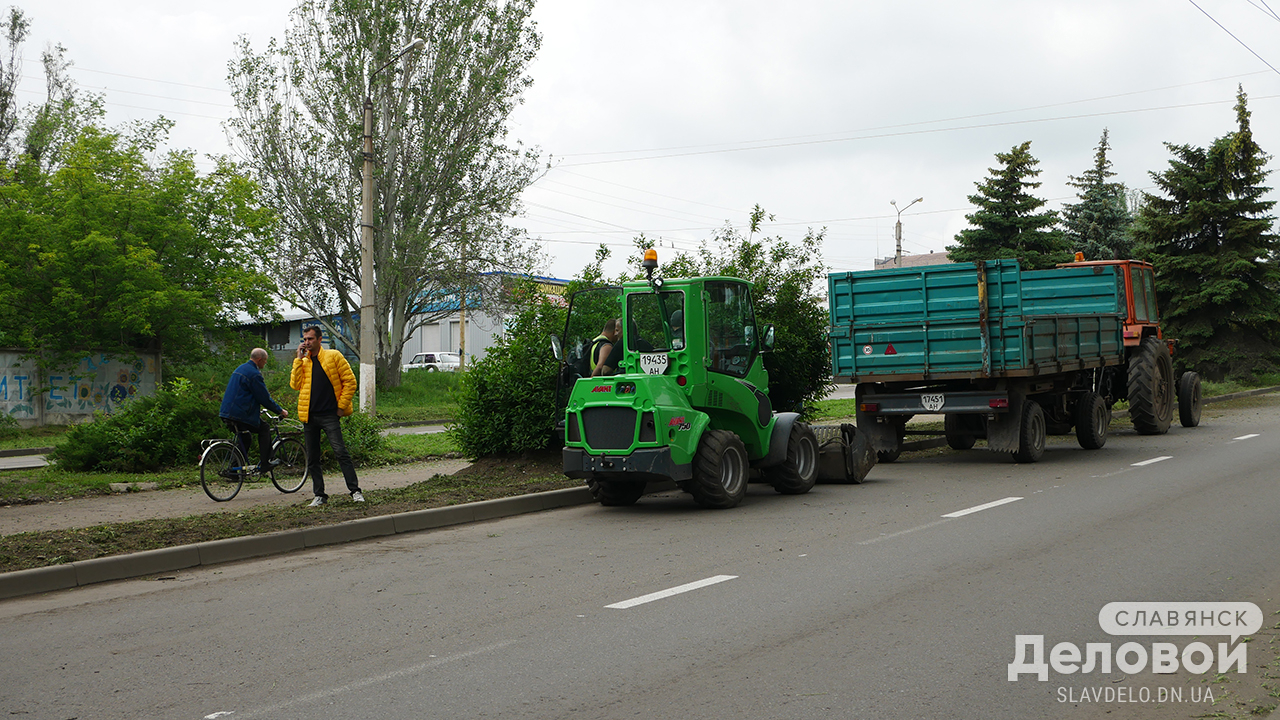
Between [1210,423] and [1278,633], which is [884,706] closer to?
[1278,633]

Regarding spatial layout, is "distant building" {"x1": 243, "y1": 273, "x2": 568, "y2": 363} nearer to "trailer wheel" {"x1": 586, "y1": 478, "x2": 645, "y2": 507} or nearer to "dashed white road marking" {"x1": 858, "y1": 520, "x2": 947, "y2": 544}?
"trailer wheel" {"x1": 586, "y1": 478, "x2": 645, "y2": 507}

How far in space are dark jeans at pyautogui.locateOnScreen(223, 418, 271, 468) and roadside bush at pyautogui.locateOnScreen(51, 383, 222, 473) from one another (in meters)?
2.19

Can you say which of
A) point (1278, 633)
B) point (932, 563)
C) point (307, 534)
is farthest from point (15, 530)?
point (1278, 633)

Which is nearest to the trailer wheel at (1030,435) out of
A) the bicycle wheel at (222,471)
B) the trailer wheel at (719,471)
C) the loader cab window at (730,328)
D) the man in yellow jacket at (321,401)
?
the loader cab window at (730,328)

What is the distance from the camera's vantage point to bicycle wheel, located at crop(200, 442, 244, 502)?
473 inches

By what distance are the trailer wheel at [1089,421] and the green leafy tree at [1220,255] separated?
2217 centimetres

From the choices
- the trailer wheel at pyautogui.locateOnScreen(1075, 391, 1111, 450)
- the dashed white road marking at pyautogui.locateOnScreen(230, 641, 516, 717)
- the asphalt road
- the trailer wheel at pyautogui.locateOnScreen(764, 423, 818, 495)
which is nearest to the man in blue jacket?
the asphalt road

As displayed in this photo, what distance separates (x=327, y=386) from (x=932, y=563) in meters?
6.49

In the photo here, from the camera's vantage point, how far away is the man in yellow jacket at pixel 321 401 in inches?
435

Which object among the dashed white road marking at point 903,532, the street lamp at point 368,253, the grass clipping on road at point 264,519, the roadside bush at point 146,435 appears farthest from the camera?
the street lamp at point 368,253

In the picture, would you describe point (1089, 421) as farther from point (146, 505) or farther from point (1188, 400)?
point (146, 505)

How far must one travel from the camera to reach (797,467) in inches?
474

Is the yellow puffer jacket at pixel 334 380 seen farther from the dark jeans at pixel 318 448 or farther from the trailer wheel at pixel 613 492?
the trailer wheel at pixel 613 492

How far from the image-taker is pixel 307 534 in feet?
30.0
